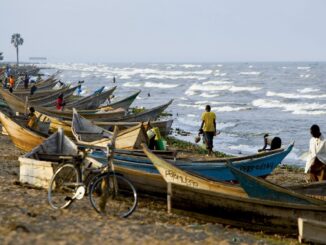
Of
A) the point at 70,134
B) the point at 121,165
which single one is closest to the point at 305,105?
the point at 70,134

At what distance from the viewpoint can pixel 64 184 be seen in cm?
1009

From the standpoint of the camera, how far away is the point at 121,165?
12719 millimetres

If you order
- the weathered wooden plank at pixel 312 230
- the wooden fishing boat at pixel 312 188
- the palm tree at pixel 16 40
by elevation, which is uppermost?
the palm tree at pixel 16 40

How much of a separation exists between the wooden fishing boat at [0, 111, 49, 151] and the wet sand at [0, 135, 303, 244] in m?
5.64

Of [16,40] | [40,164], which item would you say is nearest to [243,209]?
[40,164]

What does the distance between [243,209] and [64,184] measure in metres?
3.52

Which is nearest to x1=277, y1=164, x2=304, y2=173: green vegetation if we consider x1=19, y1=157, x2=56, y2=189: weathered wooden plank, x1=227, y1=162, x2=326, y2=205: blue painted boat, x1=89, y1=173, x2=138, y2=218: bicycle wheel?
x1=227, y1=162, x2=326, y2=205: blue painted boat

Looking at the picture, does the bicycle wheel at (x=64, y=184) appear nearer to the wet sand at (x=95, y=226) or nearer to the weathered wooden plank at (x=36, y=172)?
the wet sand at (x=95, y=226)

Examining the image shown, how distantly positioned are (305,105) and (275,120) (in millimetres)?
15049

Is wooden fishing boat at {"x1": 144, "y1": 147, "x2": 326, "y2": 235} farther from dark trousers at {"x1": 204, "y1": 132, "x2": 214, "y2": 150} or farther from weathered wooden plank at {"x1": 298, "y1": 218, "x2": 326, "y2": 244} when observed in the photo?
dark trousers at {"x1": 204, "y1": 132, "x2": 214, "y2": 150}

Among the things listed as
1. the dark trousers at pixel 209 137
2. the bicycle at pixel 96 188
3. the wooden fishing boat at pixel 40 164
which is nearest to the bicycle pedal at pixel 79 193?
the bicycle at pixel 96 188

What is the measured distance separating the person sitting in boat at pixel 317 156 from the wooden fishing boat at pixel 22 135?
A: 9.02 m

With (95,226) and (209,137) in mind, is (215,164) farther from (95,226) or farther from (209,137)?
(209,137)

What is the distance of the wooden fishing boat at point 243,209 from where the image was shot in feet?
32.2
